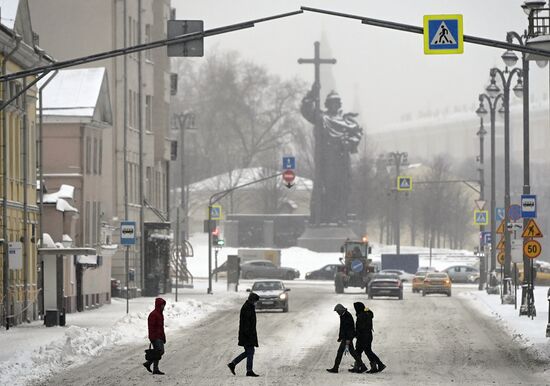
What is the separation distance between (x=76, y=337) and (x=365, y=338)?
8.76 meters

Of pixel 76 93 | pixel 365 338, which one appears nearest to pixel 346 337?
pixel 365 338

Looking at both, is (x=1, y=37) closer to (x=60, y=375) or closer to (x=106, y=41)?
(x=60, y=375)

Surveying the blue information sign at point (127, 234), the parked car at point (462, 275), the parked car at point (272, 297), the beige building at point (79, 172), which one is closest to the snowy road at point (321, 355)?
the parked car at point (272, 297)

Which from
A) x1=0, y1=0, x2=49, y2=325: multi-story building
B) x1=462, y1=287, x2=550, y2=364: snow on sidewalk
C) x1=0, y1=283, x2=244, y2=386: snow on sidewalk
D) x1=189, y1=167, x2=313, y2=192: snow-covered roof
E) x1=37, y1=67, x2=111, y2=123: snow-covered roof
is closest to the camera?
Answer: x1=0, y1=283, x2=244, y2=386: snow on sidewalk

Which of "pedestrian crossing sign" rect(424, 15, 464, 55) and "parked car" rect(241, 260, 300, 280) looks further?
"parked car" rect(241, 260, 300, 280)

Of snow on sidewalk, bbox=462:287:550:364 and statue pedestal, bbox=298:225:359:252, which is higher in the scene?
statue pedestal, bbox=298:225:359:252

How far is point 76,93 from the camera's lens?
2547 inches

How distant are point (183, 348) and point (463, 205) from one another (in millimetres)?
139606

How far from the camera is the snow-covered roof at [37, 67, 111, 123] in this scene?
63438 mm

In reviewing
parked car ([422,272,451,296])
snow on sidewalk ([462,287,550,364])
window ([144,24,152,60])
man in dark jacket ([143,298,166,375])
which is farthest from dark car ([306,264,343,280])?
man in dark jacket ([143,298,166,375])

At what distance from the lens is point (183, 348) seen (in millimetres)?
39812

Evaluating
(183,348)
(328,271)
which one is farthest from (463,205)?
(183,348)

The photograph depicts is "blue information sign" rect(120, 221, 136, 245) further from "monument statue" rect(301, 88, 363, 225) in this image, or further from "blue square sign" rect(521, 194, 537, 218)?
"monument statue" rect(301, 88, 363, 225)

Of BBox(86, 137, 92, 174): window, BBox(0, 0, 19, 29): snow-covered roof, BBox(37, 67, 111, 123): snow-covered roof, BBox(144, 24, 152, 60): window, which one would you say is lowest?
BBox(86, 137, 92, 174): window
